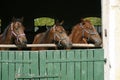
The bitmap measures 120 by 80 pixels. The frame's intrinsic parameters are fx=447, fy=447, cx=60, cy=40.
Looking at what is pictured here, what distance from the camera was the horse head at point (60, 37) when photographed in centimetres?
962

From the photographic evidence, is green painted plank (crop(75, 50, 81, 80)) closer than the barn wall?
No

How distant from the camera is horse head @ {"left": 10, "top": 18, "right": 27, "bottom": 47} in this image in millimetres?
9430

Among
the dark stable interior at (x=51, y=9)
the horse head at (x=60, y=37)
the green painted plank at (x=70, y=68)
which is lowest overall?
the green painted plank at (x=70, y=68)

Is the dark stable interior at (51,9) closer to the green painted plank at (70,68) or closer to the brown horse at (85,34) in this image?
the brown horse at (85,34)

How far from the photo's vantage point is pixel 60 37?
9.80m

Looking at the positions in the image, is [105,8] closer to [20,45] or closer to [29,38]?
[20,45]

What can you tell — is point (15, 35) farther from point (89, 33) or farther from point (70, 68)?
point (70, 68)

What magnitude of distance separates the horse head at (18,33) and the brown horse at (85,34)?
1624 millimetres

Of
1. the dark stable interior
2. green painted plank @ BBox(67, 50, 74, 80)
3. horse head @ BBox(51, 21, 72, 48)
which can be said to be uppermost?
the dark stable interior

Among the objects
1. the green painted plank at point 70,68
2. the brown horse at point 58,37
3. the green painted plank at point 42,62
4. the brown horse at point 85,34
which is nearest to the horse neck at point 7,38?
the brown horse at point 58,37

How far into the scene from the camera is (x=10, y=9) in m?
21.5

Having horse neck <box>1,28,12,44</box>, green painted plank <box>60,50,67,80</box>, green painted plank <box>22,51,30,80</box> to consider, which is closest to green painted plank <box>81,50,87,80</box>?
green painted plank <box>60,50,67,80</box>

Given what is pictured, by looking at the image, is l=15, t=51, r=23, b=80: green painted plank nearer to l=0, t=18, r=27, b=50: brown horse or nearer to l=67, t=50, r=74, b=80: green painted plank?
l=67, t=50, r=74, b=80: green painted plank

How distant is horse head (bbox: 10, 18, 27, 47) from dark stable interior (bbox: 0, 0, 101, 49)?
11258 millimetres
